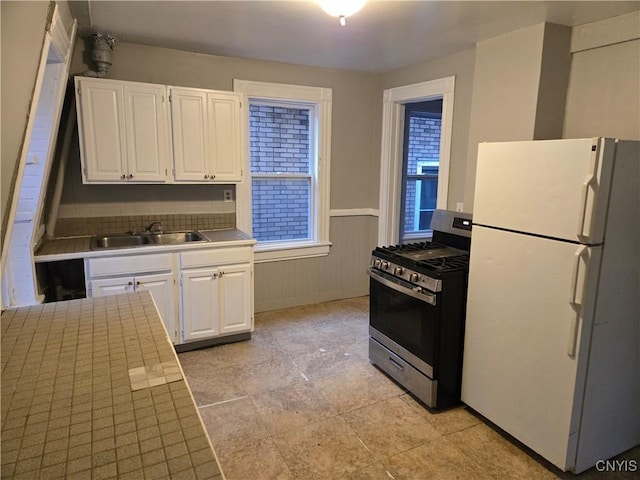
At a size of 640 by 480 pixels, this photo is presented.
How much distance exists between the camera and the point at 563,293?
1.97m

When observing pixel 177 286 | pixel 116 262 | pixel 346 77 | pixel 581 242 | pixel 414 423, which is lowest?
pixel 414 423

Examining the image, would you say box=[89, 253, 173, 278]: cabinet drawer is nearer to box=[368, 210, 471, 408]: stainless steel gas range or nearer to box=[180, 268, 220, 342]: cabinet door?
box=[180, 268, 220, 342]: cabinet door

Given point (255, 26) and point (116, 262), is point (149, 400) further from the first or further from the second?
point (255, 26)

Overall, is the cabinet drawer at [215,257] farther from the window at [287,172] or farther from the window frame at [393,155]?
the window frame at [393,155]

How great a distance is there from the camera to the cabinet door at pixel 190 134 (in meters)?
3.28

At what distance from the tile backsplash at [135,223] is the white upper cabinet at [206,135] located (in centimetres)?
45

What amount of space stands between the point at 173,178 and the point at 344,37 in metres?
1.72

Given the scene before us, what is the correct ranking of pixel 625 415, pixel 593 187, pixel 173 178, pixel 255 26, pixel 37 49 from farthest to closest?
pixel 173 178
pixel 255 26
pixel 625 415
pixel 593 187
pixel 37 49

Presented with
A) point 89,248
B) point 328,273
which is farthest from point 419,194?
point 89,248

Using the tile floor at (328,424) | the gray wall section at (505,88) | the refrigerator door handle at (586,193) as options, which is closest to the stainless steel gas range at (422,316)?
the tile floor at (328,424)

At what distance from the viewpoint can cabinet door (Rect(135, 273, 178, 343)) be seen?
121 inches

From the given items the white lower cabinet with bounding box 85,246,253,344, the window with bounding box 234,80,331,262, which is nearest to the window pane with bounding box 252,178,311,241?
the window with bounding box 234,80,331,262

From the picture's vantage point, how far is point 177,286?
3.19 meters

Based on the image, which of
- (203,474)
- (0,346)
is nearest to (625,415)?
(203,474)
